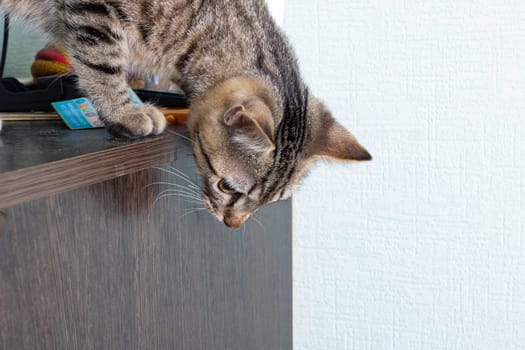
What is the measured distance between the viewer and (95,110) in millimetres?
798

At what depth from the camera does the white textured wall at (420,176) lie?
1191mm

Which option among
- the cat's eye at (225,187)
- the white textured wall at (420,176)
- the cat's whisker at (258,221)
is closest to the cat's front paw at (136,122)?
the cat's eye at (225,187)

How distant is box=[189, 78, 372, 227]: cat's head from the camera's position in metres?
0.75

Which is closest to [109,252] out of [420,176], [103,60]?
[103,60]

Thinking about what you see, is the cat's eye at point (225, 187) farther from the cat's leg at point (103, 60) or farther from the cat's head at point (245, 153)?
the cat's leg at point (103, 60)

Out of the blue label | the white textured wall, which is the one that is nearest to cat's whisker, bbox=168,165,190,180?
the blue label

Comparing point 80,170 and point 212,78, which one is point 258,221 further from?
point 80,170

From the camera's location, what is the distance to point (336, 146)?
85 centimetres

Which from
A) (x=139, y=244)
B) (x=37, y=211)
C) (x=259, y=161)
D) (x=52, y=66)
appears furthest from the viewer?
(x=52, y=66)

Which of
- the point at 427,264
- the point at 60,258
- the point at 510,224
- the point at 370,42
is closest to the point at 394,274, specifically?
the point at 427,264

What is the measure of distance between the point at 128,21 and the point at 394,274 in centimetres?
87

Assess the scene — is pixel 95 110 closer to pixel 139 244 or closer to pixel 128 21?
pixel 128 21

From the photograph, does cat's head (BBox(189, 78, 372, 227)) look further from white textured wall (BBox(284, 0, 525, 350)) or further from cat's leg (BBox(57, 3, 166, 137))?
white textured wall (BBox(284, 0, 525, 350))

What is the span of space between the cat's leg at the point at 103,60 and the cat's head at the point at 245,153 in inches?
2.9
